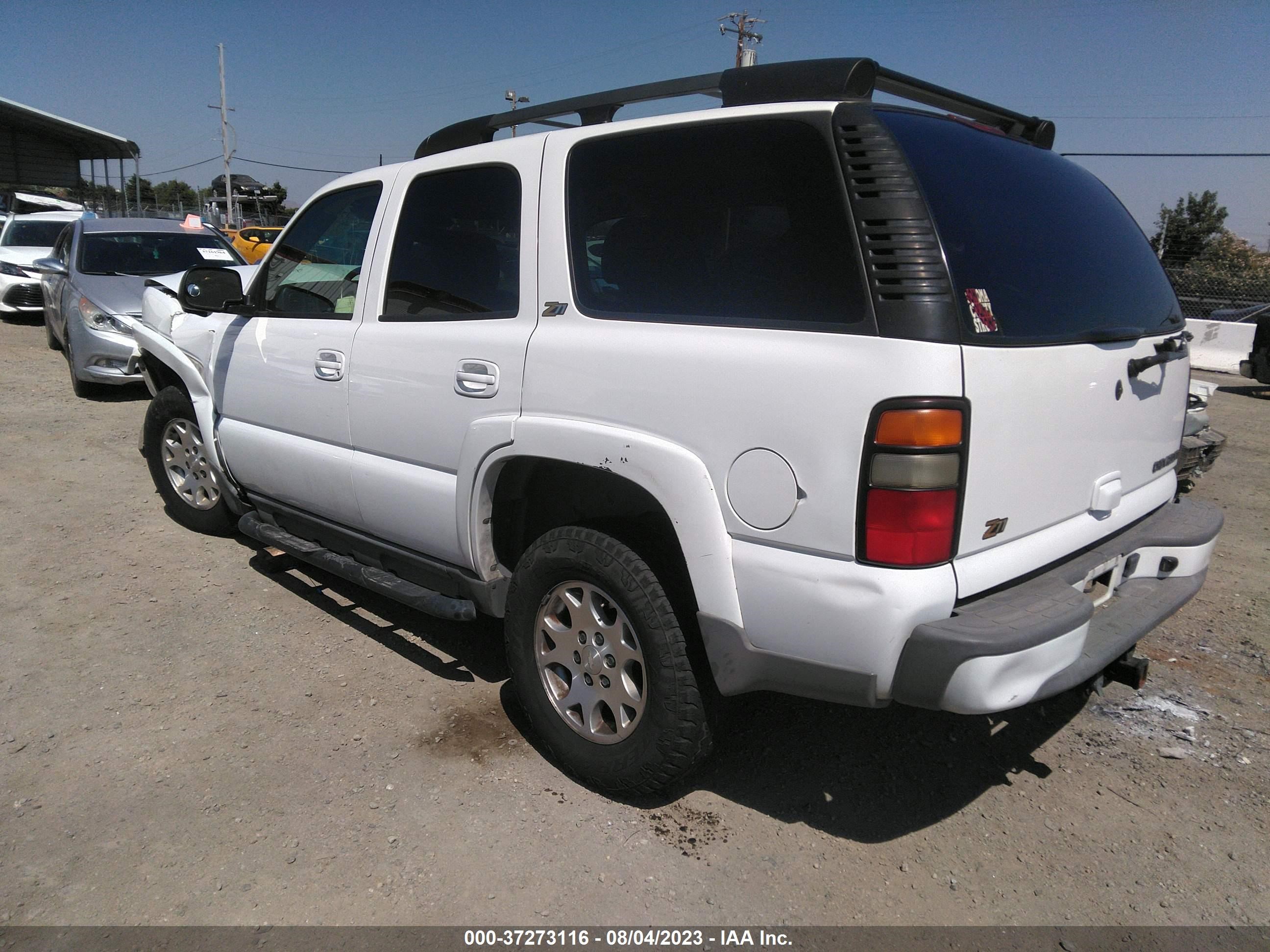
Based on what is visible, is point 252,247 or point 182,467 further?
point 252,247

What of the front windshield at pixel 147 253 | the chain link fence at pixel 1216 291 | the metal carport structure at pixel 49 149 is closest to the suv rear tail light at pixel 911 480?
the front windshield at pixel 147 253

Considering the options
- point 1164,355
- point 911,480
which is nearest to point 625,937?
point 911,480

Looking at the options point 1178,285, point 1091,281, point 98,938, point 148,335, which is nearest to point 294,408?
point 148,335

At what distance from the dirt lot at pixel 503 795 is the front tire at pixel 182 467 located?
787 mm

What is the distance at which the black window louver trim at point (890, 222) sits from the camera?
2145 millimetres

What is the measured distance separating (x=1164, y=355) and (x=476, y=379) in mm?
2195

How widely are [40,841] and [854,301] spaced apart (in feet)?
9.26

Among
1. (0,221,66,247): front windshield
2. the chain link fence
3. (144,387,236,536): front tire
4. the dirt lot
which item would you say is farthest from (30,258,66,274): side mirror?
the chain link fence

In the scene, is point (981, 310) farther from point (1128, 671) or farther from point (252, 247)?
point (252, 247)

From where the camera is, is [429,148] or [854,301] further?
[429,148]

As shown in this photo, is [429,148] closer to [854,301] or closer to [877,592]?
[854,301]

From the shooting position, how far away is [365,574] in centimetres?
364

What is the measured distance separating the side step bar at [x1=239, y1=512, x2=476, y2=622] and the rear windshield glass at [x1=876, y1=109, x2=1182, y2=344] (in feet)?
6.63

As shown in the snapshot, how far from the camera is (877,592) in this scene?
2.16 meters
